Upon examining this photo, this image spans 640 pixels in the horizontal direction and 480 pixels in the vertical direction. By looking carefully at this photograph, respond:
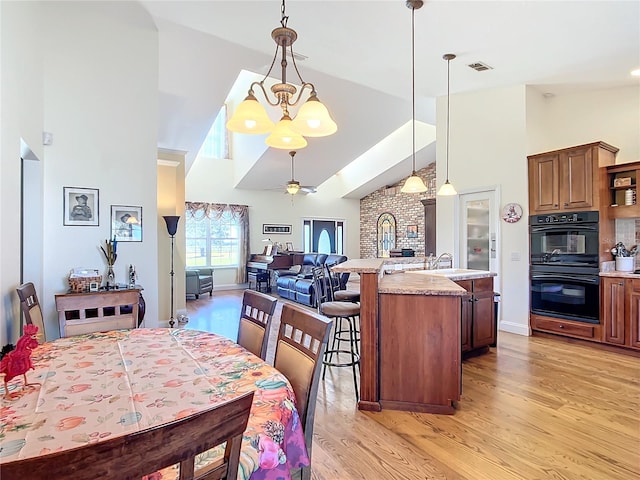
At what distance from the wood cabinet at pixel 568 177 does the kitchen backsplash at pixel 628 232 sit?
55 centimetres

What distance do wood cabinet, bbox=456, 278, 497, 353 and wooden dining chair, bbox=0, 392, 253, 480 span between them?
10.3 ft

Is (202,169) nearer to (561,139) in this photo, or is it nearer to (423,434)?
(561,139)

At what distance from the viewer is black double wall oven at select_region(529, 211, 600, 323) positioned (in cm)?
400

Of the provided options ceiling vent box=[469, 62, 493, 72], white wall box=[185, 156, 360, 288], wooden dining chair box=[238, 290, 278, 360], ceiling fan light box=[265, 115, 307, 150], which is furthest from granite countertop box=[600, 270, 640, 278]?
white wall box=[185, 156, 360, 288]

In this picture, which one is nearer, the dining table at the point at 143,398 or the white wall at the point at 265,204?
the dining table at the point at 143,398

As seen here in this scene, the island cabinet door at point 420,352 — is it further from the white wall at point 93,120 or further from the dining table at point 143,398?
the white wall at point 93,120

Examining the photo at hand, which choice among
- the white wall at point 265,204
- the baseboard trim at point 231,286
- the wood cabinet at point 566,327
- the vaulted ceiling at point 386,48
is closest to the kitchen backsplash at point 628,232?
the wood cabinet at point 566,327

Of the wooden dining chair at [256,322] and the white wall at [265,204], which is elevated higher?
the white wall at [265,204]

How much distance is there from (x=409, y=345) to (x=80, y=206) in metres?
3.10

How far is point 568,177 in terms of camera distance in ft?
13.8

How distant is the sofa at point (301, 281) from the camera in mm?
6945

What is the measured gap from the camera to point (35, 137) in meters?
2.83

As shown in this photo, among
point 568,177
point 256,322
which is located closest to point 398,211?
point 568,177

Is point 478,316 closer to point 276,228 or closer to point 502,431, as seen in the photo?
point 502,431
